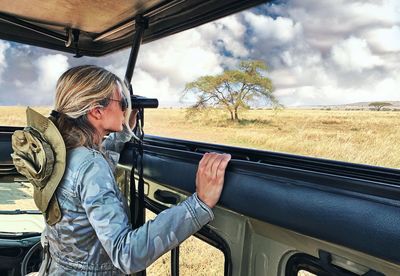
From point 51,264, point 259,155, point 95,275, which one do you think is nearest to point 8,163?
point 51,264

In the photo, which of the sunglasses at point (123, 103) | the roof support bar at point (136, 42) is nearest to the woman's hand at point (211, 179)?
the sunglasses at point (123, 103)

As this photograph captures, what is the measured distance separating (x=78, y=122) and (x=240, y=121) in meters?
0.93

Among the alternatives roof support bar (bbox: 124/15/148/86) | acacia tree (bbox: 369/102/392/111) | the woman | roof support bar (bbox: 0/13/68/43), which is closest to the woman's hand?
the woman

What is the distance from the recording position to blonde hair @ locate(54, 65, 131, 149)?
1376mm

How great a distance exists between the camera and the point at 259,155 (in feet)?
5.58

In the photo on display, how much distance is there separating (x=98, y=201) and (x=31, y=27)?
5.98ft

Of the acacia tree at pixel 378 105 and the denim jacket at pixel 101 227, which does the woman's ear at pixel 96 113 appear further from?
the acacia tree at pixel 378 105

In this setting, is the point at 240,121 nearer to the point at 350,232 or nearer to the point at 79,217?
the point at 79,217

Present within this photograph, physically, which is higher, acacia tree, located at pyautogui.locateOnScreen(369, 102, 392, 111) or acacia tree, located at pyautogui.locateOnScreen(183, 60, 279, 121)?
acacia tree, located at pyautogui.locateOnScreen(183, 60, 279, 121)

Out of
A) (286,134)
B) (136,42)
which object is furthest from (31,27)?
(286,134)

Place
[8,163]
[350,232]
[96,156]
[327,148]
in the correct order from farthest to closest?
[8,163] < [327,148] < [96,156] < [350,232]

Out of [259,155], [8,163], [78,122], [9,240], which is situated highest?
[78,122]

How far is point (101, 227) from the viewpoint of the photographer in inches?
47.3

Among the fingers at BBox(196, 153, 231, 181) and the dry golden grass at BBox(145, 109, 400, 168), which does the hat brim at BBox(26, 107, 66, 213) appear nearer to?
the fingers at BBox(196, 153, 231, 181)
